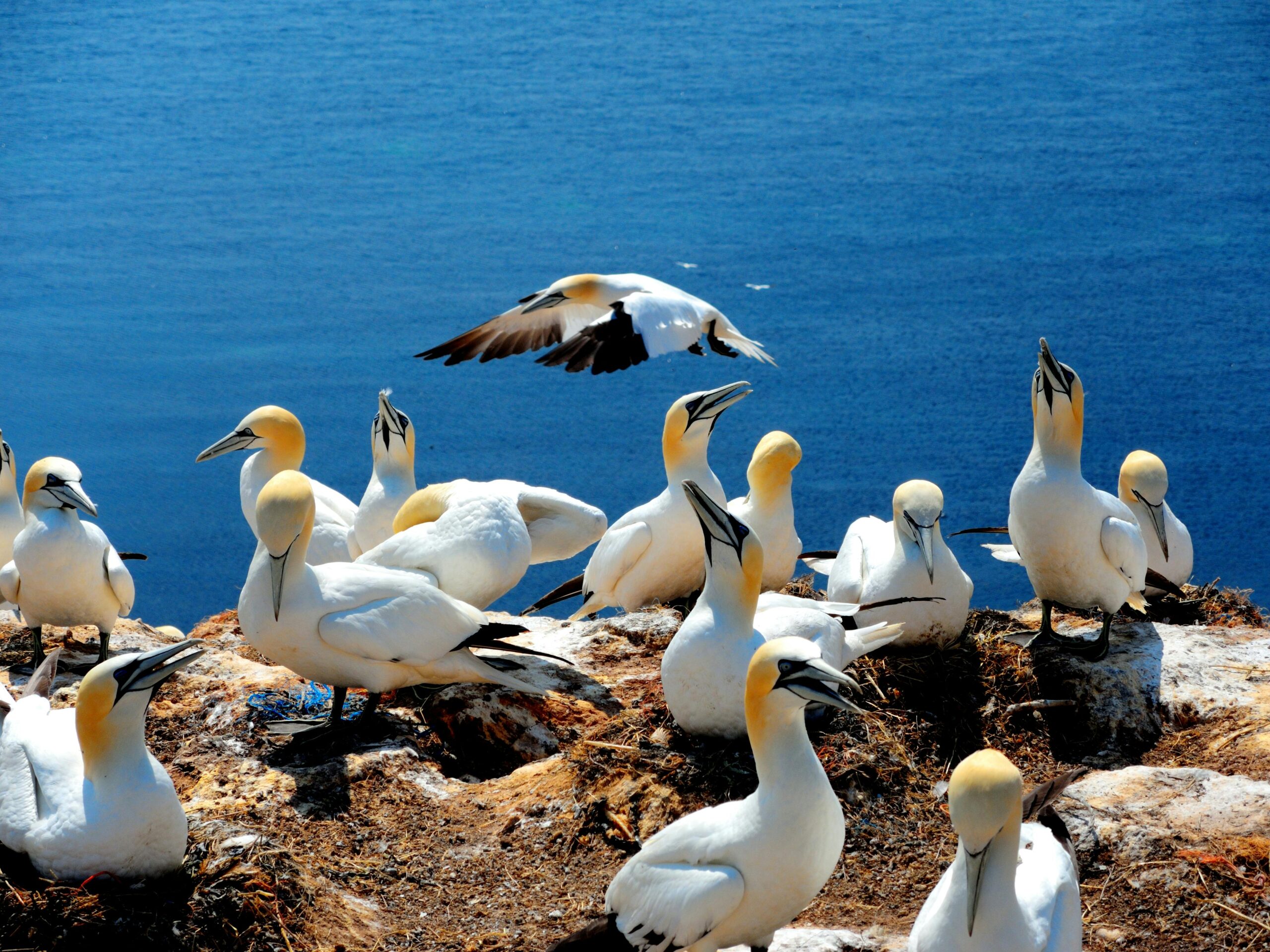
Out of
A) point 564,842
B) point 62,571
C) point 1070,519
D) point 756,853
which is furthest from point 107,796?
point 1070,519

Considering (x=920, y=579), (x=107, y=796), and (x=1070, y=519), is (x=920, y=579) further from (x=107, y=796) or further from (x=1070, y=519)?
(x=107, y=796)

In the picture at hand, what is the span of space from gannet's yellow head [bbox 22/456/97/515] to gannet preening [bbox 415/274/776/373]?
4.67 feet

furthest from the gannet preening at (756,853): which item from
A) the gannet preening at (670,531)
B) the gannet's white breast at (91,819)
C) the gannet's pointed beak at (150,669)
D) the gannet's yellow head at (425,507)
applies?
the gannet's yellow head at (425,507)

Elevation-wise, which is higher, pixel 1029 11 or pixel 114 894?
pixel 1029 11

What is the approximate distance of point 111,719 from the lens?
2879mm

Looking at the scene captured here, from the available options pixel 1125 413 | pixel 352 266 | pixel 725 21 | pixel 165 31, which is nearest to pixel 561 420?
pixel 352 266

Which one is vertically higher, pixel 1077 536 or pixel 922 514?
pixel 922 514

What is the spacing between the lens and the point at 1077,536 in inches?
163

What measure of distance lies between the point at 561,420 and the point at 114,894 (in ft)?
14.0

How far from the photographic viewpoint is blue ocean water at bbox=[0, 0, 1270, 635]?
21.5ft

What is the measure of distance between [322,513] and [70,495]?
0.94 m

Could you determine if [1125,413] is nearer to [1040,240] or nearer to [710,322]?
[1040,240]

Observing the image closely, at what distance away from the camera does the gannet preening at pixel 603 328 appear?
15.0 ft

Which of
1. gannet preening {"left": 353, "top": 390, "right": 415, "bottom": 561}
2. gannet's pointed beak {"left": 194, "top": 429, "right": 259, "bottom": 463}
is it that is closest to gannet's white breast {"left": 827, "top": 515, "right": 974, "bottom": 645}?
gannet preening {"left": 353, "top": 390, "right": 415, "bottom": 561}
